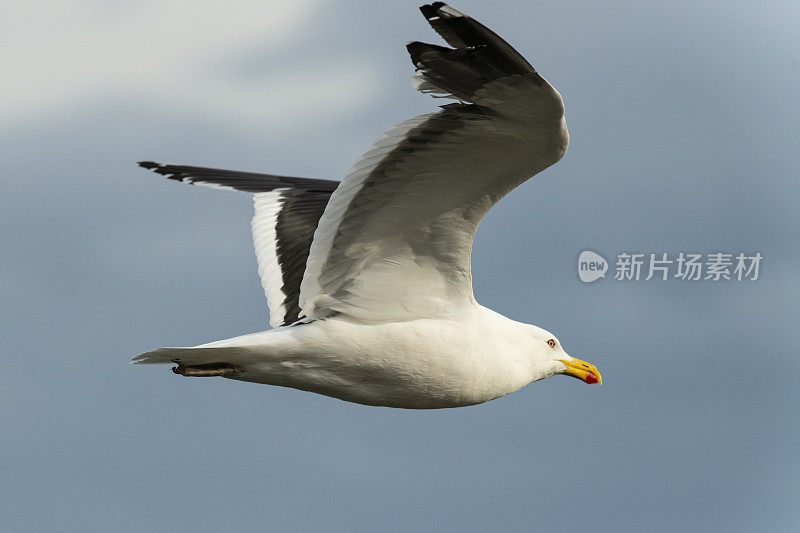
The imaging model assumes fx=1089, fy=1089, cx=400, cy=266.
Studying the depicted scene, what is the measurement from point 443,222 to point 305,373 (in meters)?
1.64

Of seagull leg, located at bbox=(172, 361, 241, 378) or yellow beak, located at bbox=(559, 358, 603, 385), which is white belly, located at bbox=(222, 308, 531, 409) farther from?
yellow beak, located at bbox=(559, 358, 603, 385)

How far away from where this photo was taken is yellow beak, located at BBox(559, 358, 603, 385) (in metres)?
10.2

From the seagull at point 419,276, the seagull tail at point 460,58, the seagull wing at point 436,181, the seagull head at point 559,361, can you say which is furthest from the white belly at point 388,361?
the seagull tail at point 460,58

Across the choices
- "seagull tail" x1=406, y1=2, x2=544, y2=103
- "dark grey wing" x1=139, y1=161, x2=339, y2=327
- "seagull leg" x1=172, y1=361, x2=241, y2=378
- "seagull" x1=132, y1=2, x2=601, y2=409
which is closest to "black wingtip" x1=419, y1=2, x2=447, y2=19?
"seagull tail" x1=406, y1=2, x2=544, y2=103

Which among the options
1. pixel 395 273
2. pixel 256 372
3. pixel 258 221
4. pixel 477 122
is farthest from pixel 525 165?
pixel 258 221

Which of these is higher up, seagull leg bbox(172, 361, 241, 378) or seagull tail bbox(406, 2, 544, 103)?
seagull tail bbox(406, 2, 544, 103)

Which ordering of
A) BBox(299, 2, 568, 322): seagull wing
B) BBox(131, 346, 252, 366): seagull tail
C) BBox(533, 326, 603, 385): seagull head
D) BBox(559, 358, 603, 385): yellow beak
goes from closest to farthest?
BBox(299, 2, 568, 322): seagull wing < BBox(131, 346, 252, 366): seagull tail < BBox(533, 326, 603, 385): seagull head < BBox(559, 358, 603, 385): yellow beak

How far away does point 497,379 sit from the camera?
9312mm

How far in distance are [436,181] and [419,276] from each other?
120 cm

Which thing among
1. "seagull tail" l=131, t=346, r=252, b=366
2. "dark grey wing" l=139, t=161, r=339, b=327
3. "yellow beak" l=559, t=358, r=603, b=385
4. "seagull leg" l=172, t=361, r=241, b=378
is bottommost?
"seagull leg" l=172, t=361, r=241, b=378

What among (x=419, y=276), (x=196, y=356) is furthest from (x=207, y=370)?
(x=419, y=276)

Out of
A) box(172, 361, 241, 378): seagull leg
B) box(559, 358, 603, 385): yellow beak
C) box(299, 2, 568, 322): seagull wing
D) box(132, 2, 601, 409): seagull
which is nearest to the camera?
box(299, 2, 568, 322): seagull wing

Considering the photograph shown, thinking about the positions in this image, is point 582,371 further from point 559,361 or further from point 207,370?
point 207,370

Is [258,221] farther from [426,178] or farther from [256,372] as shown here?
[426,178]
